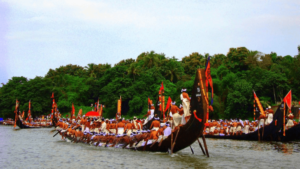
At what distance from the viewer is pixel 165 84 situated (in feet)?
188

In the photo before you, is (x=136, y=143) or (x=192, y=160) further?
(x=136, y=143)

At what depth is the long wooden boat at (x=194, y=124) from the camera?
14594mm

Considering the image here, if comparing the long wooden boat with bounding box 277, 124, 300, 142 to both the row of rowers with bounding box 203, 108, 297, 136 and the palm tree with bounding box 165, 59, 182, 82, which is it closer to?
the row of rowers with bounding box 203, 108, 297, 136

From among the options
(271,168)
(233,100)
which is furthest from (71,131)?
(233,100)

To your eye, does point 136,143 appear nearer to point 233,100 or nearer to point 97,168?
point 97,168

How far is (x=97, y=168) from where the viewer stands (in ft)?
47.4

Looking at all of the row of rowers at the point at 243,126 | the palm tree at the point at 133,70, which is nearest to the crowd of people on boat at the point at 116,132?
the row of rowers at the point at 243,126

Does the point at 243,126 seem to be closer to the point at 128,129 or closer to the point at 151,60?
the point at 128,129

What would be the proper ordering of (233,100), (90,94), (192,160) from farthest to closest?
(90,94) < (233,100) < (192,160)

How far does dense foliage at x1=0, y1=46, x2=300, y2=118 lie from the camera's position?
4503 centimetres

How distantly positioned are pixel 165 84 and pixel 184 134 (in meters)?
41.7

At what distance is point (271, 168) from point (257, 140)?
1232 cm

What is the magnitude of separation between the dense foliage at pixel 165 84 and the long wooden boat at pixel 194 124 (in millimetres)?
29133

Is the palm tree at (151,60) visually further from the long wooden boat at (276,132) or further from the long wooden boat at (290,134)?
the long wooden boat at (290,134)
